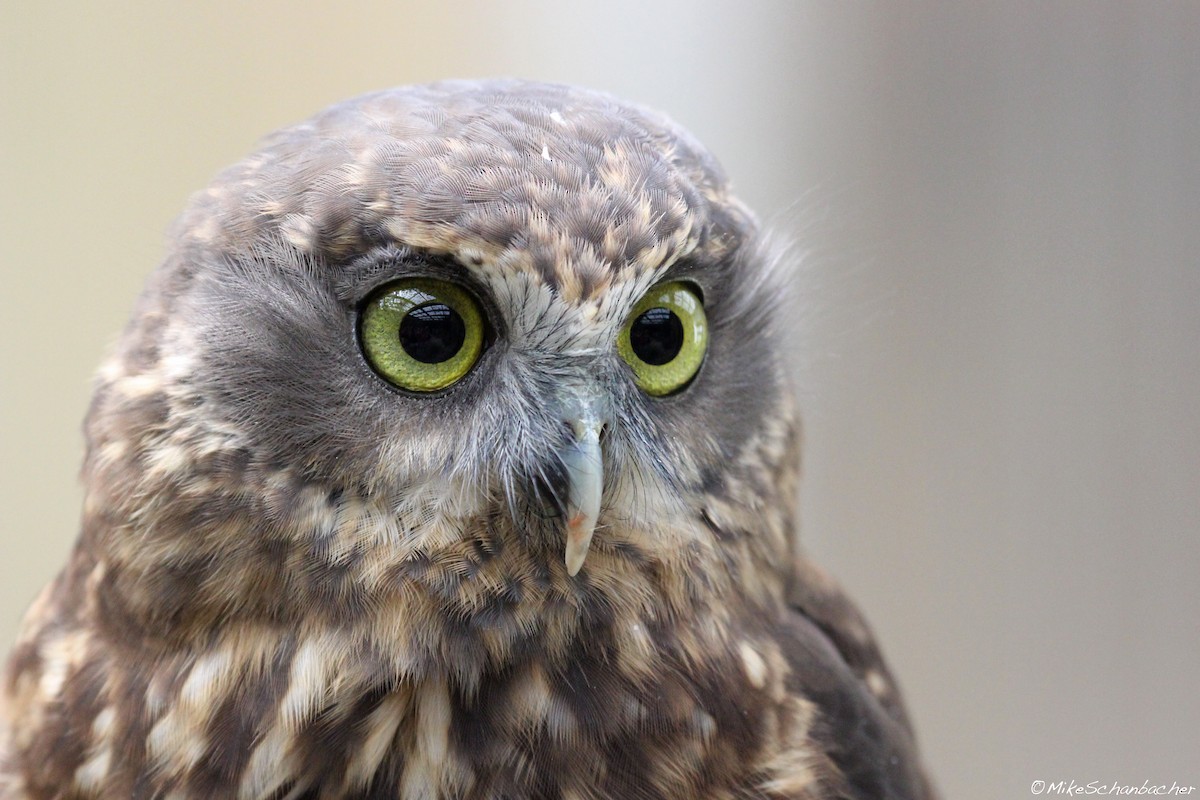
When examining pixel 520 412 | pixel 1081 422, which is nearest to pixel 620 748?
pixel 520 412

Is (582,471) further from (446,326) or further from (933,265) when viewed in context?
(933,265)

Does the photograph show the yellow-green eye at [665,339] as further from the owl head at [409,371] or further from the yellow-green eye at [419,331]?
the yellow-green eye at [419,331]

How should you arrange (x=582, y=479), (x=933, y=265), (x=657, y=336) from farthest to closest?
(x=933, y=265) < (x=657, y=336) < (x=582, y=479)

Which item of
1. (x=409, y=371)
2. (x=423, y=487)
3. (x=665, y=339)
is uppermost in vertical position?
(x=665, y=339)

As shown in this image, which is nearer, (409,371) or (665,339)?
(409,371)

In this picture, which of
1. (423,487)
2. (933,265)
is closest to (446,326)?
(423,487)

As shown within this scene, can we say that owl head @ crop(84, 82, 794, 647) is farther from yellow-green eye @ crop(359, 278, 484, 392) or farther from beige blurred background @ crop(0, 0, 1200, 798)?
beige blurred background @ crop(0, 0, 1200, 798)
